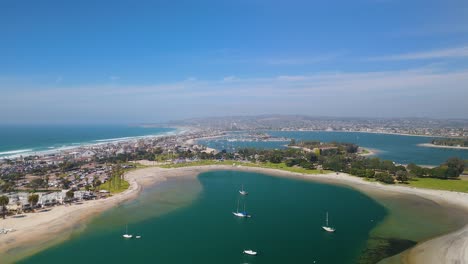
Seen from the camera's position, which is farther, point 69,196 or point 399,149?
point 399,149

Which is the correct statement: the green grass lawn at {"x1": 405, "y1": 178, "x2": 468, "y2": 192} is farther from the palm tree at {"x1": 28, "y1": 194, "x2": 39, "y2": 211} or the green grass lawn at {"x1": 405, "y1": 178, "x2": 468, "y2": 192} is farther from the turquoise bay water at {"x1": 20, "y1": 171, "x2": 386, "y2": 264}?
the palm tree at {"x1": 28, "y1": 194, "x2": 39, "y2": 211}

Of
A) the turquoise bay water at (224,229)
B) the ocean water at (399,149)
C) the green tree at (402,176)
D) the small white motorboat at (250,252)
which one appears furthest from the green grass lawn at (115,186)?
the ocean water at (399,149)

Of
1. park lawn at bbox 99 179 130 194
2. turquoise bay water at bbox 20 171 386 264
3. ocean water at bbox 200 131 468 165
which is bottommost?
turquoise bay water at bbox 20 171 386 264

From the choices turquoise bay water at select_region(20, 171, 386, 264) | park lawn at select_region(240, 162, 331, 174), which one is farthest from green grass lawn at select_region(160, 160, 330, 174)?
turquoise bay water at select_region(20, 171, 386, 264)

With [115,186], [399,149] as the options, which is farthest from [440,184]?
[399,149]

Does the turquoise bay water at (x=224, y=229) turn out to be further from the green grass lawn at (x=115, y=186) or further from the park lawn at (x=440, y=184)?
the park lawn at (x=440, y=184)

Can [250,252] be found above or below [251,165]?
above

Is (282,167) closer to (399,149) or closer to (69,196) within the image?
(69,196)
